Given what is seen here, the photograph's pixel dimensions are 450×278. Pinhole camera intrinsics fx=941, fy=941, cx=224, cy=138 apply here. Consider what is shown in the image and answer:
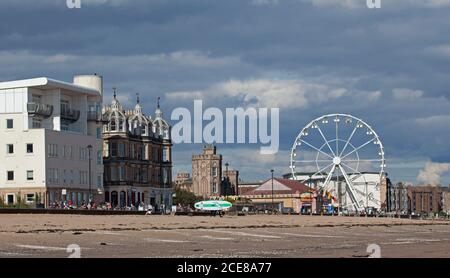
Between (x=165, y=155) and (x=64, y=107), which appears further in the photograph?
(x=165, y=155)

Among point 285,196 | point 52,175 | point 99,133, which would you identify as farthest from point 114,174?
point 285,196

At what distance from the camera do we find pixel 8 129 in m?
92.8

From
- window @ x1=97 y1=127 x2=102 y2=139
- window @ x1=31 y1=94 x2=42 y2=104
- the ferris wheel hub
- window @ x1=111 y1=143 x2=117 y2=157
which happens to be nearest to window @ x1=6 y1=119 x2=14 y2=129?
window @ x1=31 y1=94 x2=42 y2=104

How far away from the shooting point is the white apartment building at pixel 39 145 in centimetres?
9144

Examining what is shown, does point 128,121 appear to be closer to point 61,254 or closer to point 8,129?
point 8,129

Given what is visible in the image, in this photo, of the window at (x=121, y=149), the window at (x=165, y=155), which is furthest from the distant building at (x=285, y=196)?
the window at (x=121, y=149)

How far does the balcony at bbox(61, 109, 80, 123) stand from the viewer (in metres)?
97.3

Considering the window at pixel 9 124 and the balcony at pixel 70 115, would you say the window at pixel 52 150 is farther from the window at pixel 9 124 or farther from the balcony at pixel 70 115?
the balcony at pixel 70 115

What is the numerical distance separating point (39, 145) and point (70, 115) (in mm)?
8035

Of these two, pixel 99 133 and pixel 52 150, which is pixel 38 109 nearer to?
pixel 52 150

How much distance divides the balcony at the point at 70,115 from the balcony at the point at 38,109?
2.94 metres

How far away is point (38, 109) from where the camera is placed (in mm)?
92438

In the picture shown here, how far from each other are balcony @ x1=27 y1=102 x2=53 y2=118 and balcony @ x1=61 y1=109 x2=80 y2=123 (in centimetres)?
294
